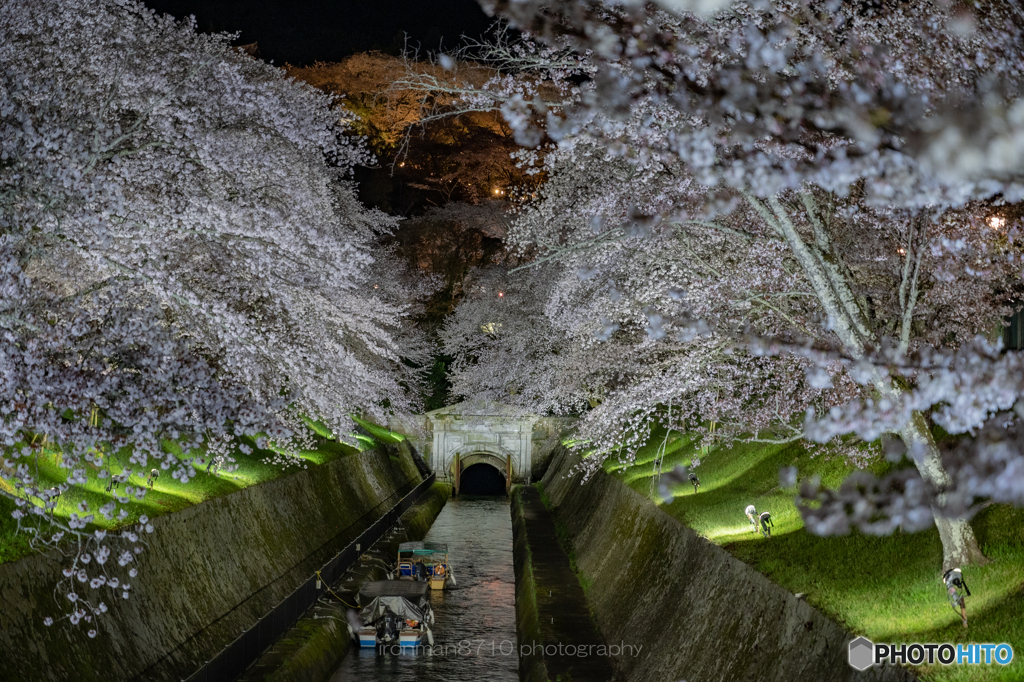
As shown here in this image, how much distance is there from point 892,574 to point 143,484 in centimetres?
1449

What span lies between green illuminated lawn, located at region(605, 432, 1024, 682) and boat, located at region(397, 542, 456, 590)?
11.3 meters

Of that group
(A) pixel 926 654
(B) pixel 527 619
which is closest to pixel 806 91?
(A) pixel 926 654

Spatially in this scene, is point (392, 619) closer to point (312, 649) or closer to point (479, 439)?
point (312, 649)

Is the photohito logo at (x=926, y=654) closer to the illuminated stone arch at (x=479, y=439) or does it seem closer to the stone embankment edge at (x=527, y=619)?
the stone embankment edge at (x=527, y=619)

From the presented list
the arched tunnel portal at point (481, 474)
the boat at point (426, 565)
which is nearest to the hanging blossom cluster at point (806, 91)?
the boat at point (426, 565)

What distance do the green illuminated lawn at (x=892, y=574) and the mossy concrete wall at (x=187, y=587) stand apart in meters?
9.80

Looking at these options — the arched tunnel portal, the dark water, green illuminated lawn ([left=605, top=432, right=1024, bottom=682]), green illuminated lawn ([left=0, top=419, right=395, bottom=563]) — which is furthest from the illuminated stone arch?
green illuminated lawn ([left=605, top=432, right=1024, bottom=682])

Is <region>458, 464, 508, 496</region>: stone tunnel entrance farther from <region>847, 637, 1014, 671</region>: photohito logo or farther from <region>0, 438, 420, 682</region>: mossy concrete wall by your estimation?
<region>847, 637, 1014, 671</region>: photohito logo

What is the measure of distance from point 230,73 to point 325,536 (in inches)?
554

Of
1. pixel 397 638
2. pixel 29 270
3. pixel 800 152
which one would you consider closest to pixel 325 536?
pixel 397 638

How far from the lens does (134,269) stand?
12.7m

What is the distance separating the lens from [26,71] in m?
15.0

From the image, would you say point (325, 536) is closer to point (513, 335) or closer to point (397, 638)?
point (397, 638)

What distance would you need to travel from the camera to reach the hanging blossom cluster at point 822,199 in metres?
5.48
